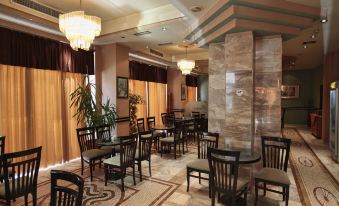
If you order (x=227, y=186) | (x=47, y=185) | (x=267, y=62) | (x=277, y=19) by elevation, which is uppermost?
(x=277, y=19)

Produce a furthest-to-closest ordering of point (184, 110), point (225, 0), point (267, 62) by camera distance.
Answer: point (184, 110) → point (267, 62) → point (225, 0)

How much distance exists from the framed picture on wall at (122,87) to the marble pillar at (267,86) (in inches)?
142

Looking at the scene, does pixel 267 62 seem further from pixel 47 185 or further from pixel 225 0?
pixel 47 185

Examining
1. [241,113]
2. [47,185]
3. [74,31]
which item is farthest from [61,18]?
[241,113]

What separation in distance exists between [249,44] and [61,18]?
3.07 m

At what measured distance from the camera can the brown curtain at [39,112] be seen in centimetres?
405

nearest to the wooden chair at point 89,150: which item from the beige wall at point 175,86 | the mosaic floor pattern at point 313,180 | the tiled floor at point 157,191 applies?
the tiled floor at point 157,191

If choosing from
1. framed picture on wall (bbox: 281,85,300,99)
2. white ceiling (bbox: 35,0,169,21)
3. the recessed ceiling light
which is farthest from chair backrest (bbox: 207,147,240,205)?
framed picture on wall (bbox: 281,85,300,99)

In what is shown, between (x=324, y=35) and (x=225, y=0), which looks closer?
(x=225, y=0)

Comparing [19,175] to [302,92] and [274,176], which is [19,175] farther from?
[302,92]

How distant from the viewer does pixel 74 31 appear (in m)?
3.10

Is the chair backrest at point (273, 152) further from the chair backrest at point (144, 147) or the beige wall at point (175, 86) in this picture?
the beige wall at point (175, 86)

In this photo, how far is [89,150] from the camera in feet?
14.2

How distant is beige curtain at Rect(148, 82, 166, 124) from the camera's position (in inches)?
345
